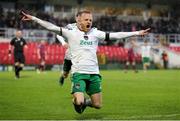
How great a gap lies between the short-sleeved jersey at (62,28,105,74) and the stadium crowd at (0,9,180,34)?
37624 mm

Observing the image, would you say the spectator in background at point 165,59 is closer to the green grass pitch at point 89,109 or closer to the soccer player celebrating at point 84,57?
the green grass pitch at point 89,109

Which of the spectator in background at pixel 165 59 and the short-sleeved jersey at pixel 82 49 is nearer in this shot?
the short-sleeved jersey at pixel 82 49

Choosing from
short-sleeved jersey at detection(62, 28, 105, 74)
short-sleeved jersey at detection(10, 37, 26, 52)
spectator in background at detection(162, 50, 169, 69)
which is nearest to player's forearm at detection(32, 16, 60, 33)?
short-sleeved jersey at detection(62, 28, 105, 74)

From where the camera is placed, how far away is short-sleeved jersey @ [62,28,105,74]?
1104cm

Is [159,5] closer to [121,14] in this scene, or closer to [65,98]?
[121,14]

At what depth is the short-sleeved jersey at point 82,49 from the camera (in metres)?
11.0

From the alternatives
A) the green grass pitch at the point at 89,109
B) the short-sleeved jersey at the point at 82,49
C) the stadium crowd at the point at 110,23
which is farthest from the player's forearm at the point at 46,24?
the stadium crowd at the point at 110,23

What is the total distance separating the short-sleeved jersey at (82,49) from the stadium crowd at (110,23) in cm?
3762

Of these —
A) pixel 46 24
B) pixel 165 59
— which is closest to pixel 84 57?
pixel 46 24

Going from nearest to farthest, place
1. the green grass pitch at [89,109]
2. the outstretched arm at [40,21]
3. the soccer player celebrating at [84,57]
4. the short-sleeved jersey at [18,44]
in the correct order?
the outstretched arm at [40,21] < the soccer player celebrating at [84,57] < the green grass pitch at [89,109] < the short-sleeved jersey at [18,44]

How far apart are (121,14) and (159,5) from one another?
211 inches

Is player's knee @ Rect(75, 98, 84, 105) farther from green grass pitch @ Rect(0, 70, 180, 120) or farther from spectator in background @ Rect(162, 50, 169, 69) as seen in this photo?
spectator in background @ Rect(162, 50, 169, 69)

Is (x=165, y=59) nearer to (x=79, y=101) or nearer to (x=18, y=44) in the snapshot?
(x=18, y=44)

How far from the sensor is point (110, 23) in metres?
55.9
